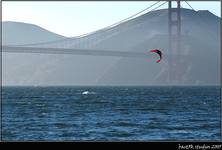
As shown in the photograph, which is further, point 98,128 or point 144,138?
point 98,128

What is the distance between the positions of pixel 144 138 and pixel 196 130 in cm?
502

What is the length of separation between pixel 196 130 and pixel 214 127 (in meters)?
2.88

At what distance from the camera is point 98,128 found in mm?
29938
